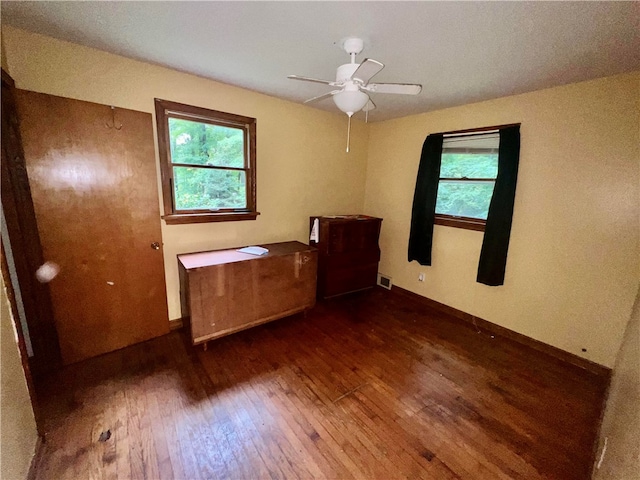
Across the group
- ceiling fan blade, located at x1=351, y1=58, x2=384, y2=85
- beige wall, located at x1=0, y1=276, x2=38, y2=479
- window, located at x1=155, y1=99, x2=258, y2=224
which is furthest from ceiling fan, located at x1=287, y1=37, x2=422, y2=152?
beige wall, located at x1=0, y1=276, x2=38, y2=479

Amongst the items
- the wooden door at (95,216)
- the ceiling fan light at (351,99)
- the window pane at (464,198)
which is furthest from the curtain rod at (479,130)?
the wooden door at (95,216)

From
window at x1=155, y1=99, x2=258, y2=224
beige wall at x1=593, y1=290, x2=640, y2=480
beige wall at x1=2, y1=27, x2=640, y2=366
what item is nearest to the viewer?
beige wall at x1=593, y1=290, x2=640, y2=480

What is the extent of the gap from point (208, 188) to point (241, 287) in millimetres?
1073

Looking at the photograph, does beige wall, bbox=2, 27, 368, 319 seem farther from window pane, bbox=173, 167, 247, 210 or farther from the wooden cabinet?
the wooden cabinet

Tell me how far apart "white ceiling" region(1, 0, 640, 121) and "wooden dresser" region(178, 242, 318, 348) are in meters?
1.60

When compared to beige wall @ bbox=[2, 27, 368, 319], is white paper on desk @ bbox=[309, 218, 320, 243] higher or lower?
lower

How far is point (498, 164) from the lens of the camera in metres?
2.54

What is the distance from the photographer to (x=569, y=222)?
7.38 ft

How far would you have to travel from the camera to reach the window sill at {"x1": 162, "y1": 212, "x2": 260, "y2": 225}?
7.90ft

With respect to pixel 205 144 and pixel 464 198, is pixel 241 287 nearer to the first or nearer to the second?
pixel 205 144

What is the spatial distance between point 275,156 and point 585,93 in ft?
9.15

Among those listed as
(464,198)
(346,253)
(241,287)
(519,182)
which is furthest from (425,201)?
(241,287)

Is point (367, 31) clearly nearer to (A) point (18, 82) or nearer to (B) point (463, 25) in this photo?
(B) point (463, 25)

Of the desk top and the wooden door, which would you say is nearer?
the wooden door
